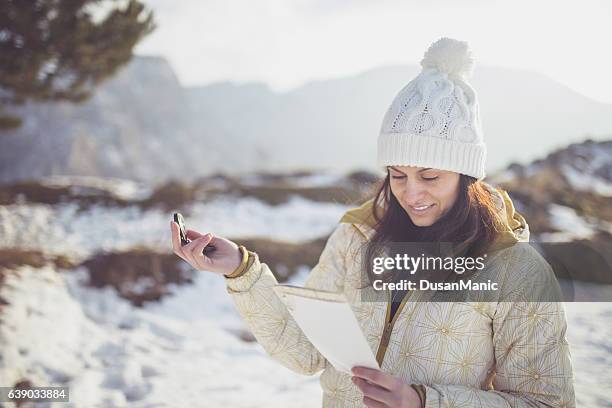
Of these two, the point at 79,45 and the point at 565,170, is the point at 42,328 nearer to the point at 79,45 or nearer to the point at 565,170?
the point at 79,45

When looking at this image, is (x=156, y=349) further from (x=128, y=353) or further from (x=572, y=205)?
(x=572, y=205)

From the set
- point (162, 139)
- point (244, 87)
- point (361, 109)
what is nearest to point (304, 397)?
point (162, 139)

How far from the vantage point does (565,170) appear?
869cm

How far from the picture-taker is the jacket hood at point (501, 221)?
138cm

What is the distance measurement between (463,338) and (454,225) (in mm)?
342

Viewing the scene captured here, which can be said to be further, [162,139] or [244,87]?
[244,87]

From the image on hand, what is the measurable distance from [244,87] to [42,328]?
521ft

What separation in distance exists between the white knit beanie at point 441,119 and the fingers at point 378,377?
632mm

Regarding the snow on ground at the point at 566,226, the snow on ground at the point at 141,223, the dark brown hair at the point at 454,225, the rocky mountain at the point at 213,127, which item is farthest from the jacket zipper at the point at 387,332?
the snow on ground at the point at 141,223

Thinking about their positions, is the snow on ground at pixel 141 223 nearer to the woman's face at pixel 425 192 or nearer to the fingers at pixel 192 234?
the fingers at pixel 192 234

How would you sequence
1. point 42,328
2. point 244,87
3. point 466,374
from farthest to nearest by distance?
point 244,87 → point 42,328 → point 466,374

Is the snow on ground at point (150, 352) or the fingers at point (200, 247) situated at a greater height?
the fingers at point (200, 247)

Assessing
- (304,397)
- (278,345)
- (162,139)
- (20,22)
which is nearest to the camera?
(278,345)

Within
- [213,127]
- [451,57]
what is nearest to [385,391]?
[451,57]
